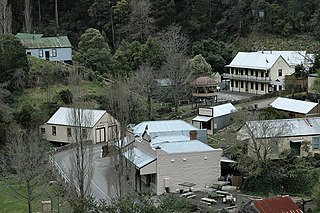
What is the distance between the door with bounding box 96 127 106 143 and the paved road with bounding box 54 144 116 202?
0.75m

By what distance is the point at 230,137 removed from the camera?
39.9 metres

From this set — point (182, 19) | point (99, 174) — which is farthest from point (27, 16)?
point (99, 174)

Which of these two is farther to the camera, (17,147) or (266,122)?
(266,122)

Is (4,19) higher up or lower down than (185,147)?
higher up

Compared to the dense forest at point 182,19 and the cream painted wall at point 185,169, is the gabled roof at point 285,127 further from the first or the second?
the dense forest at point 182,19

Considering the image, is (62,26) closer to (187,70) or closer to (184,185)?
(187,70)

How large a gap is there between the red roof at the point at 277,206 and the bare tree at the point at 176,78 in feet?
78.2

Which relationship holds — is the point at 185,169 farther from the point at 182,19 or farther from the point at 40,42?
the point at 182,19

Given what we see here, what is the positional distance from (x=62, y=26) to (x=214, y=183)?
1708 inches

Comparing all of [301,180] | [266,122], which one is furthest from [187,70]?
[301,180]

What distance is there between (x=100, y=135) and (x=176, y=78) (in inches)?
386

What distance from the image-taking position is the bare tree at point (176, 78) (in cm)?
5122

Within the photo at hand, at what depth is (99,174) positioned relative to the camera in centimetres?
3625

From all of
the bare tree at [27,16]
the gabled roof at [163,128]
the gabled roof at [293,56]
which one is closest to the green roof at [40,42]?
the bare tree at [27,16]
